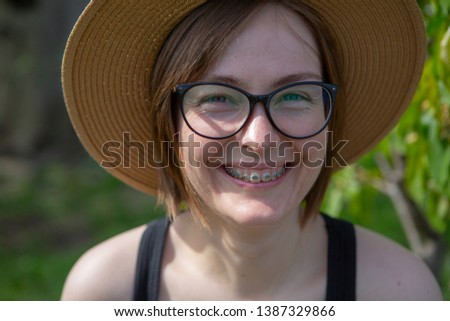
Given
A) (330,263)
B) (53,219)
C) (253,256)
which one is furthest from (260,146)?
(53,219)

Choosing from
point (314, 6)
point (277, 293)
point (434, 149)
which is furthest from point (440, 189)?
point (314, 6)

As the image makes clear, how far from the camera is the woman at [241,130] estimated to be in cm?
188

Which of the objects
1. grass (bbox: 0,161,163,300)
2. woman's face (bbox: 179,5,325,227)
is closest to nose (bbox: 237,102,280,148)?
woman's face (bbox: 179,5,325,227)

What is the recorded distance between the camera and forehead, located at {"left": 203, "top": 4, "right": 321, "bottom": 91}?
1841 millimetres

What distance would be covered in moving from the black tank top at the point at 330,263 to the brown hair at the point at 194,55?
0.60 ft

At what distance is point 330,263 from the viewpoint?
2.27 metres

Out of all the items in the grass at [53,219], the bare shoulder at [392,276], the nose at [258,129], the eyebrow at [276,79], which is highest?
the eyebrow at [276,79]

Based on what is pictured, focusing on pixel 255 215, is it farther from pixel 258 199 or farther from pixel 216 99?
pixel 216 99

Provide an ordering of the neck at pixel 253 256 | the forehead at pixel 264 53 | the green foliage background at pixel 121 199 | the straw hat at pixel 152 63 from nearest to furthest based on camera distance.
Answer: the forehead at pixel 264 53 < the straw hat at pixel 152 63 < the neck at pixel 253 256 < the green foliage background at pixel 121 199

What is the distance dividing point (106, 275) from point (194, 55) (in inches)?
33.2

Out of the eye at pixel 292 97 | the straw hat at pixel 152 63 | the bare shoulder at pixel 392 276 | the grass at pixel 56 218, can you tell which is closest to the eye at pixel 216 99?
the eye at pixel 292 97

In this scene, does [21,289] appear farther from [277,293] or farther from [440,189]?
[440,189]

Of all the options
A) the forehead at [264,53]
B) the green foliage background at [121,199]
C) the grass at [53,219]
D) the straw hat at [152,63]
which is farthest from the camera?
the grass at [53,219]

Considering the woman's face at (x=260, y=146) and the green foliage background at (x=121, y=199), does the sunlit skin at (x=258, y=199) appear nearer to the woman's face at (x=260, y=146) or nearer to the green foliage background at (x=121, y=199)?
the woman's face at (x=260, y=146)
